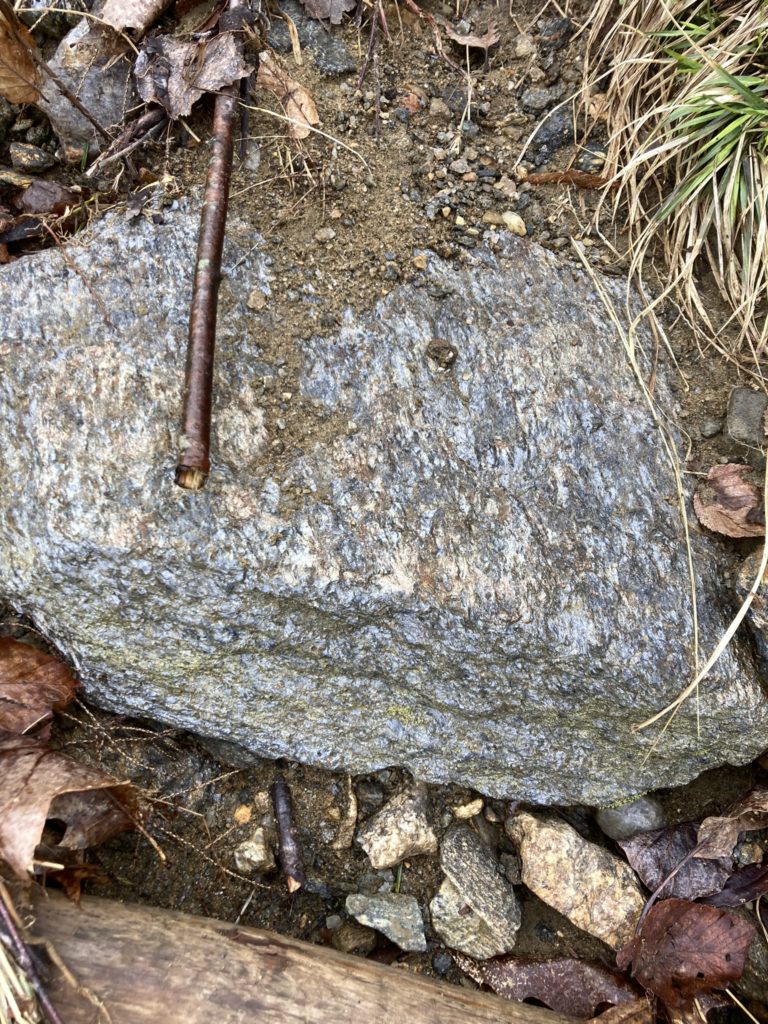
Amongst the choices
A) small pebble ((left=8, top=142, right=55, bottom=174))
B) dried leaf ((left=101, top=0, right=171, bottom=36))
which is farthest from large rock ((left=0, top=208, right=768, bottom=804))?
dried leaf ((left=101, top=0, right=171, bottom=36))

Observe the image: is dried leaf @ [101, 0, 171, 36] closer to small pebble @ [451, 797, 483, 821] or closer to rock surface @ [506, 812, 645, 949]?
small pebble @ [451, 797, 483, 821]

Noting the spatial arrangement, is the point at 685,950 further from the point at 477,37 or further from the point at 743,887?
the point at 477,37

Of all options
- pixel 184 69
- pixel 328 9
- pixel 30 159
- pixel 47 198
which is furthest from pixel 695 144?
pixel 30 159

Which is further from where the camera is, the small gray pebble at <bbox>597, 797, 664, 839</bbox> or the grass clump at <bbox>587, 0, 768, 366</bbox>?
the small gray pebble at <bbox>597, 797, 664, 839</bbox>

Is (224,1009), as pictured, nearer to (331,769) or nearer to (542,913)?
(331,769)

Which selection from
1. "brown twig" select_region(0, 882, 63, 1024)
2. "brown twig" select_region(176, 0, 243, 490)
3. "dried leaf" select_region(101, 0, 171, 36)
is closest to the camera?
"brown twig" select_region(0, 882, 63, 1024)

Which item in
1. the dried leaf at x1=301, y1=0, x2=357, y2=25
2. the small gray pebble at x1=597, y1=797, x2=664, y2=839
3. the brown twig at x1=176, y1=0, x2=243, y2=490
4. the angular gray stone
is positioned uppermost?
the dried leaf at x1=301, y1=0, x2=357, y2=25

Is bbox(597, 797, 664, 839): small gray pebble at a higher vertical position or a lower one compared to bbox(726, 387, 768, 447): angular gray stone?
lower

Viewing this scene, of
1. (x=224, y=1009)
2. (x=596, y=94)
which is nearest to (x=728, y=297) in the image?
(x=596, y=94)
